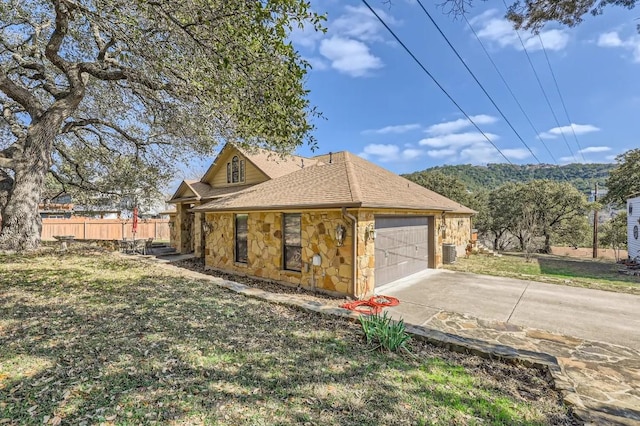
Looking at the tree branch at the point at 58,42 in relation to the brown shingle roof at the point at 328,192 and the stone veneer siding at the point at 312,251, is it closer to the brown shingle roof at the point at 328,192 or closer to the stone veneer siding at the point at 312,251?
the brown shingle roof at the point at 328,192

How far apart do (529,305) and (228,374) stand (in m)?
6.90

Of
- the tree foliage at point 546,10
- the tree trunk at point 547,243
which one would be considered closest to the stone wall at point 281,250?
the tree foliage at point 546,10

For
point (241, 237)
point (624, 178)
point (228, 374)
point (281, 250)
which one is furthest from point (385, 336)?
point (624, 178)

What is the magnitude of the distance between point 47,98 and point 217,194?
8.11 metres

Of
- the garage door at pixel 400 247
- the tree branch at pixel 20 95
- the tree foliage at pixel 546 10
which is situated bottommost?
the garage door at pixel 400 247

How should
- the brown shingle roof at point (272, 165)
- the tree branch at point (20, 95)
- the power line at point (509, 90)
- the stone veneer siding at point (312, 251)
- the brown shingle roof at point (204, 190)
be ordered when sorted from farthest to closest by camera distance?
the brown shingle roof at point (204, 190) → the brown shingle roof at point (272, 165) → the tree branch at point (20, 95) → the stone veneer siding at point (312, 251) → the power line at point (509, 90)

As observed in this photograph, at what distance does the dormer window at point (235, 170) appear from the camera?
13820mm

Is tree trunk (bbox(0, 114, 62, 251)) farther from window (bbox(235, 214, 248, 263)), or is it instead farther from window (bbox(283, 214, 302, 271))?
window (bbox(283, 214, 302, 271))

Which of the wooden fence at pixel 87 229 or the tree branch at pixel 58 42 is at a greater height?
the tree branch at pixel 58 42

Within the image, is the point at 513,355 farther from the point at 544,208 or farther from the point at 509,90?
the point at 544,208

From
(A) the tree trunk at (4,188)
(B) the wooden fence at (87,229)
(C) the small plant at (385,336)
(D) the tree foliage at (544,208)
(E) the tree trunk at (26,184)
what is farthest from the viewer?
(D) the tree foliage at (544,208)

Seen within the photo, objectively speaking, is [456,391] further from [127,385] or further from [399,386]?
[127,385]

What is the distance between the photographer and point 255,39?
474 centimetres

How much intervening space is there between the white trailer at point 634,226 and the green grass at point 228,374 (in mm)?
16705
